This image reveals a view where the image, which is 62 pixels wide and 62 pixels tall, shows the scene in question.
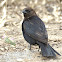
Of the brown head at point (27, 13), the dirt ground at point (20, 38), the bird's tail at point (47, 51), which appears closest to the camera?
the bird's tail at point (47, 51)

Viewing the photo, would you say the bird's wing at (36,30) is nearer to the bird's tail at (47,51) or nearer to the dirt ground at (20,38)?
the bird's tail at (47,51)

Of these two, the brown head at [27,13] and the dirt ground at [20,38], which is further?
the brown head at [27,13]

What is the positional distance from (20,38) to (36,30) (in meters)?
1.42

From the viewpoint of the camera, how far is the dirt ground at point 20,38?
5.91 meters

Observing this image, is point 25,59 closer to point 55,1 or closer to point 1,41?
point 1,41

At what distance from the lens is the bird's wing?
235 inches

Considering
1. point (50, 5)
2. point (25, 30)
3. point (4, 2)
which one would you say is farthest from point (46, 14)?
point (25, 30)

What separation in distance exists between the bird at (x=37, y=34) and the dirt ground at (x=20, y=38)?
0.53 ft

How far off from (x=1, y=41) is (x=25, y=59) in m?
1.44

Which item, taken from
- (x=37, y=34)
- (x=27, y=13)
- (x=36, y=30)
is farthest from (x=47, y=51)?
(x=27, y=13)

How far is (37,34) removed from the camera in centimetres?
605

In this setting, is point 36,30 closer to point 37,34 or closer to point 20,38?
point 37,34

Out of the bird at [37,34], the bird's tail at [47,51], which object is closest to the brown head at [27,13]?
the bird at [37,34]

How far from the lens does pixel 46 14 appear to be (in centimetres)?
1086
